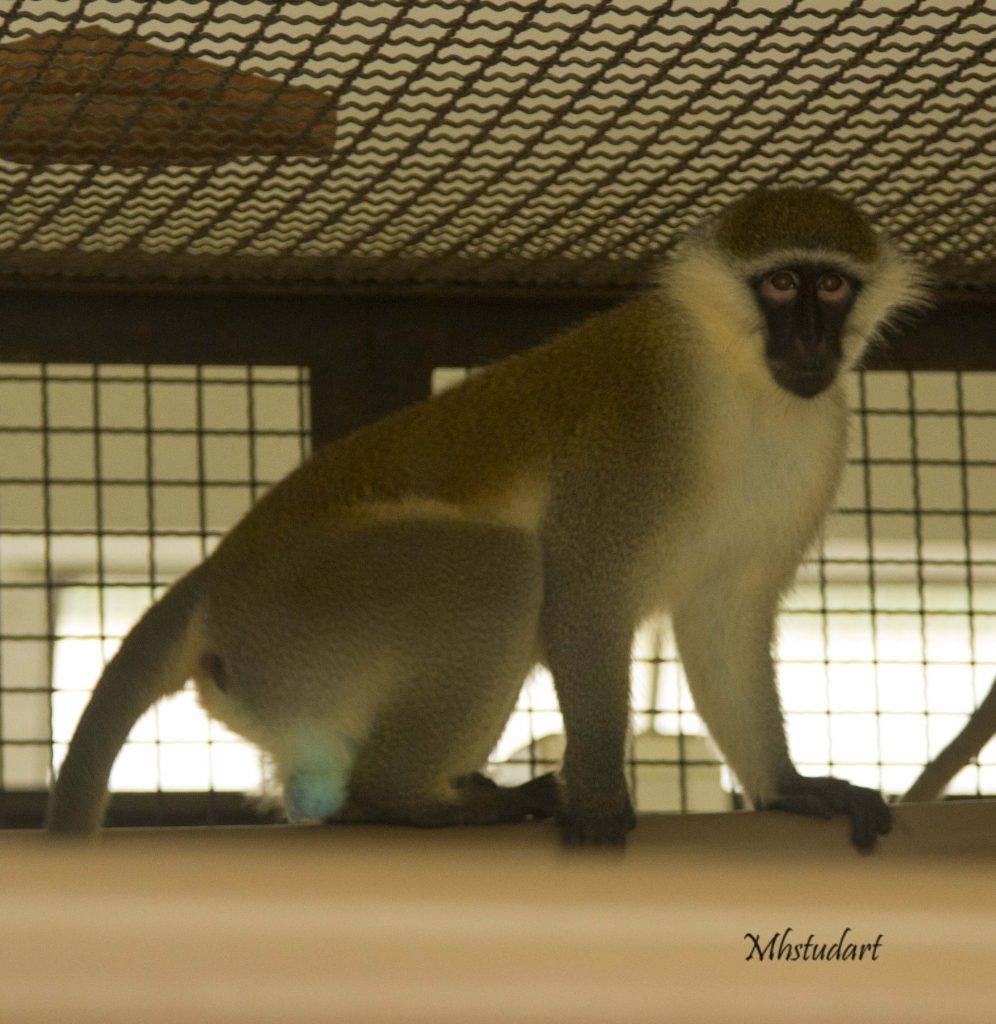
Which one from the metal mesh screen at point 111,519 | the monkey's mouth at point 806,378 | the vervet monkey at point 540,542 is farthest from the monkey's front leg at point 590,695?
the metal mesh screen at point 111,519

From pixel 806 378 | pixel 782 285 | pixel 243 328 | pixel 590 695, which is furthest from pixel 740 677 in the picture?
pixel 243 328

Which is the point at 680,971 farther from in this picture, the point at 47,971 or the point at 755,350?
the point at 755,350

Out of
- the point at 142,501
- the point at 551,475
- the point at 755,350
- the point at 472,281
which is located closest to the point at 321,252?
the point at 472,281

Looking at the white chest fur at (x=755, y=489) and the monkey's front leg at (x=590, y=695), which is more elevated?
the white chest fur at (x=755, y=489)

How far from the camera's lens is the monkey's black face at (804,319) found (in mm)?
3248

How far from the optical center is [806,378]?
3252mm

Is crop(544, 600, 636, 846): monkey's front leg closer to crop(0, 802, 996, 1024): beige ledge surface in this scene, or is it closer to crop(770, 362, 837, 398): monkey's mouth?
crop(770, 362, 837, 398): monkey's mouth

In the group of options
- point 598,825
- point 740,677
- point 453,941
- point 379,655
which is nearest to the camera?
point 453,941

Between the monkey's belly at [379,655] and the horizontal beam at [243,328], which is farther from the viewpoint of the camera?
the horizontal beam at [243,328]

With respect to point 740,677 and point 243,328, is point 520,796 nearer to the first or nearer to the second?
point 740,677

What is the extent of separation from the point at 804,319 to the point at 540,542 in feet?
2.09

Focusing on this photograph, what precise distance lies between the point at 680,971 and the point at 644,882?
0.03 meters

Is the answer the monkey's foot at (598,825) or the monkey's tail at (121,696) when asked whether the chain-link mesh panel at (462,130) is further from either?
the monkey's foot at (598,825)

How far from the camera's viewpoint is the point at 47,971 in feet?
1.69
